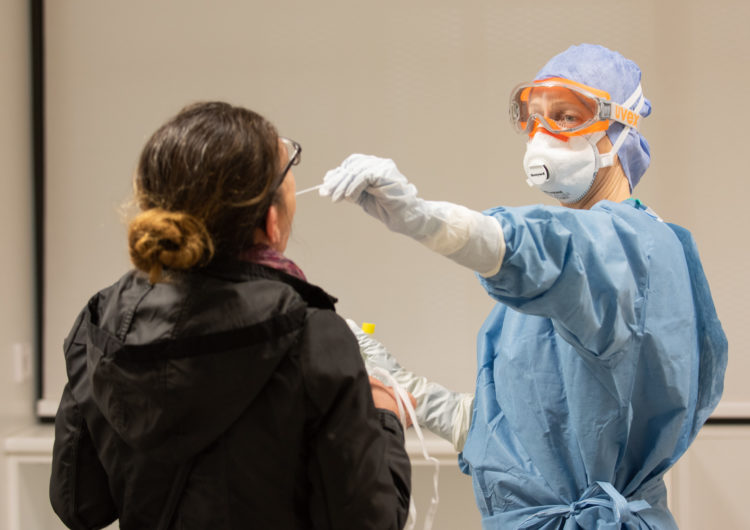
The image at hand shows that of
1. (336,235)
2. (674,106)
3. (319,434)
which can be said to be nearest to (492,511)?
(319,434)

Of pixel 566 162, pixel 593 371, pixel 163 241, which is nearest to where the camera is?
pixel 163 241

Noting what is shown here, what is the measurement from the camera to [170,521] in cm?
88

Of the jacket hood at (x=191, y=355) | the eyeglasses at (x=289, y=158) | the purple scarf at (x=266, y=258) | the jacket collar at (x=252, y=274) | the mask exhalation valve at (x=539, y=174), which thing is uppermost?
the eyeglasses at (x=289, y=158)

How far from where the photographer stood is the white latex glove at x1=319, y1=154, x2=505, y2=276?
89 centimetres

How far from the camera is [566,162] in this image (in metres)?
1.28

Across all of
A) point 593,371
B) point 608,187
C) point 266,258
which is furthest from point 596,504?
point 266,258

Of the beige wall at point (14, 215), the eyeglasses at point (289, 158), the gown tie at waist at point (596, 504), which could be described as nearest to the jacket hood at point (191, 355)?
the eyeglasses at point (289, 158)

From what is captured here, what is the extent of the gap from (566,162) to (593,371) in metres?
0.41

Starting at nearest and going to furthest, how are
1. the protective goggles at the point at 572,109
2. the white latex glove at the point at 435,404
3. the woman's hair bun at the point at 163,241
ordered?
the woman's hair bun at the point at 163,241
the protective goggles at the point at 572,109
the white latex glove at the point at 435,404

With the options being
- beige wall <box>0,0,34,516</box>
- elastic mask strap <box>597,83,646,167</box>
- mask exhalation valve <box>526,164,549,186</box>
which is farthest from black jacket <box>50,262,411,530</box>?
beige wall <box>0,0,34,516</box>

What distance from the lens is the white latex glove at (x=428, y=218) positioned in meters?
0.89

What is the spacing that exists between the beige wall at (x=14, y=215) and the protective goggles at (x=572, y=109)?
5.54 feet

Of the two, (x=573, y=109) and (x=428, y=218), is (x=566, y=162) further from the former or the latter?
(x=428, y=218)

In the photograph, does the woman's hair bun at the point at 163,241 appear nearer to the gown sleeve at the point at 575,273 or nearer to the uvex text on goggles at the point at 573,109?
the gown sleeve at the point at 575,273
